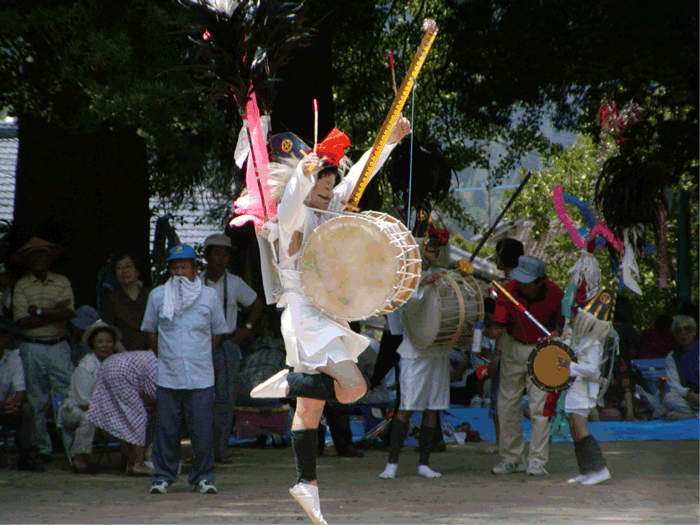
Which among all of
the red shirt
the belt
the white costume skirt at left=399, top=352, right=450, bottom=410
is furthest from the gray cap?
the belt

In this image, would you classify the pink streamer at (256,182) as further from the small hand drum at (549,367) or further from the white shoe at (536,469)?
the white shoe at (536,469)

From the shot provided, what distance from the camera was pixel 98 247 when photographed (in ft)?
32.9

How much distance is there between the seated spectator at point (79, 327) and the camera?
28.8 feet

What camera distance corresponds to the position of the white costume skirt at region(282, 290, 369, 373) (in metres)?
4.65

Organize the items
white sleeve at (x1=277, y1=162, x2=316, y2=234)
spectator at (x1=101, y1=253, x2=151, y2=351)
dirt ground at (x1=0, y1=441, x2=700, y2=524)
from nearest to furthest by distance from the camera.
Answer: white sleeve at (x1=277, y1=162, x2=316, y2=234) → dirt ground at (x1=0, y1=441, x2=700, y2=524) → spectator at (x1=101, y1=253, x2=151, y2=351)

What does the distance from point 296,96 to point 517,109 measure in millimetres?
3209

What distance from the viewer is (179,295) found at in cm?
664

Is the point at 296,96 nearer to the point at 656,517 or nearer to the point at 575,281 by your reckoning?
the point at 575,281

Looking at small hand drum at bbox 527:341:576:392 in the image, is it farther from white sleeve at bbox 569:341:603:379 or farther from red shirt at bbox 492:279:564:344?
red shirt at bbox 492:279:564:344

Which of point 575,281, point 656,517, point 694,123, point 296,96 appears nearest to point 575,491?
point 656,517

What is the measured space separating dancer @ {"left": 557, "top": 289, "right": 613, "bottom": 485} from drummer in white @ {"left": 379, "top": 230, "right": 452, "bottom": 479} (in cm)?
96

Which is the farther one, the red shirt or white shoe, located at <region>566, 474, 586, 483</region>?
the red shirt

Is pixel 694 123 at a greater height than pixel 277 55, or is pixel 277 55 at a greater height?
pixel 694 123

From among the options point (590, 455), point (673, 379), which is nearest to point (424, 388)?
point (590, 455)
